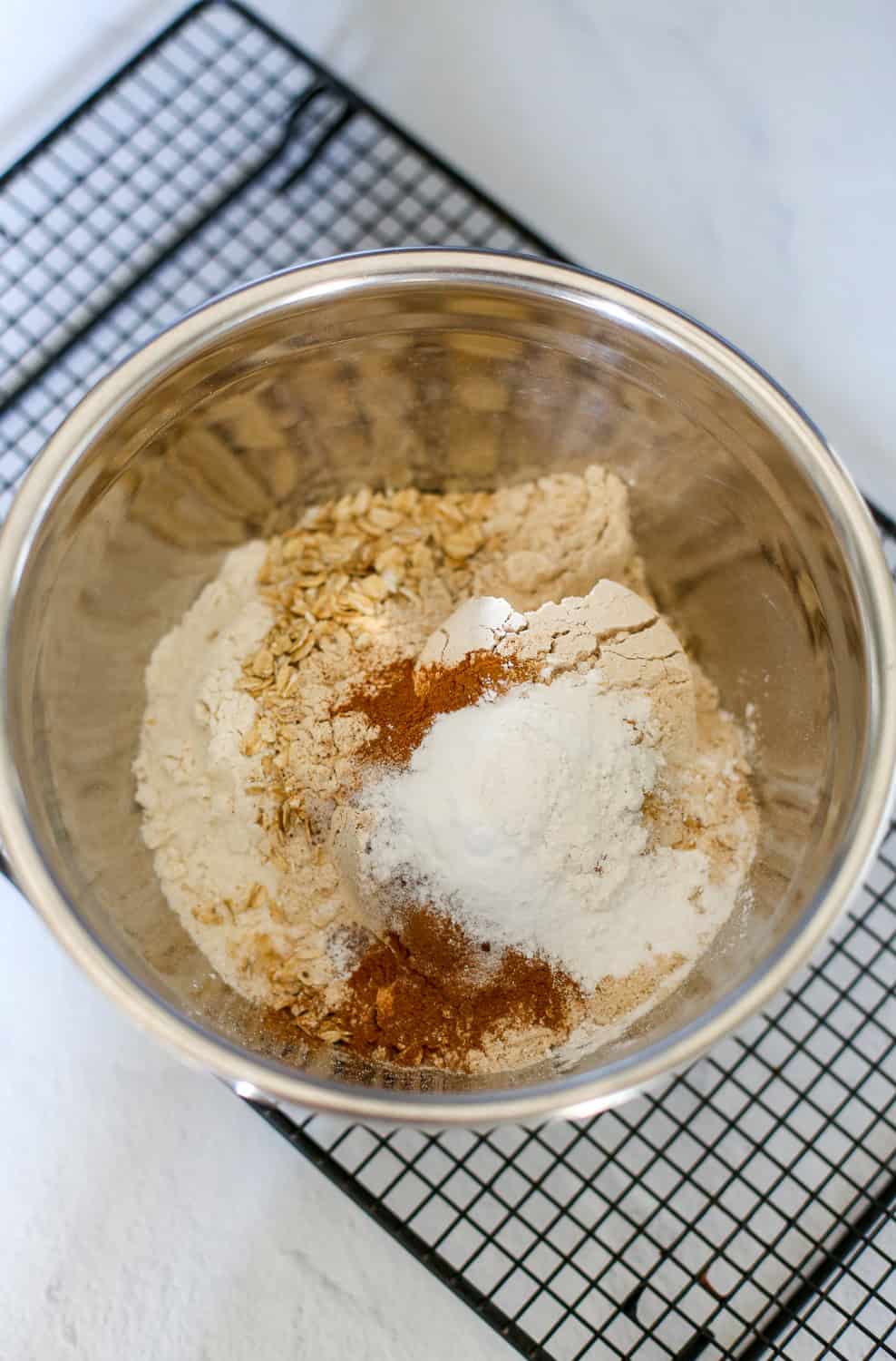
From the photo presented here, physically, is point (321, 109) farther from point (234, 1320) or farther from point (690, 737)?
point (234, 1320)

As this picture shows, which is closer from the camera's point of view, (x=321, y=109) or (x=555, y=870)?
(x=555, y=870)

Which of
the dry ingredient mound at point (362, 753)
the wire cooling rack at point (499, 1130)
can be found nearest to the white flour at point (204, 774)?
the dry ingredient mound at point (362, 753)

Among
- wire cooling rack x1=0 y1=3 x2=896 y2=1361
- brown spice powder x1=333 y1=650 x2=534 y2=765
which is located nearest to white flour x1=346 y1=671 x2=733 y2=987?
brown spice powder x1=333 y1=650 x2=534 y2=765

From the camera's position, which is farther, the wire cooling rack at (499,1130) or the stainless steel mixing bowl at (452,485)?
the wire cooling rack at (499,1130)

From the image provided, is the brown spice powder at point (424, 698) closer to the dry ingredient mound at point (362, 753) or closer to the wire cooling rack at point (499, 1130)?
the dry ingredient mound at point (362, 753)

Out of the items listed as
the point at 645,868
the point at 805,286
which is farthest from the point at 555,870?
the point at 805,286

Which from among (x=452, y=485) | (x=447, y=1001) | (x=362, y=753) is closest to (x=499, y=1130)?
(x=447, y=1001)
